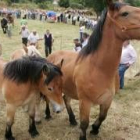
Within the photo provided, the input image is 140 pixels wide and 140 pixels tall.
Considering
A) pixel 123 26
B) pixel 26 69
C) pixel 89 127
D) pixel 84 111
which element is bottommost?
pixel 89 127

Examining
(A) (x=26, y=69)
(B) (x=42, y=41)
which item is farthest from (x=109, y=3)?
(B) (x=42, y=41)

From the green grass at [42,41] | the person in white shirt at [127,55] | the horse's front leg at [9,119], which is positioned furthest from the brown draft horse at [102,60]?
the green grass at [42,41]

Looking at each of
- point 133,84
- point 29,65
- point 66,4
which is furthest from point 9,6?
point 29,65

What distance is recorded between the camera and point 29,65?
457 centimetres

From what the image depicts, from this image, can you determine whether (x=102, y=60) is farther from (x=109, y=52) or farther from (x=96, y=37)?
(x=96, y=37)

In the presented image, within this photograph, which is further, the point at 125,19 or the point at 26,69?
the point at 26,69

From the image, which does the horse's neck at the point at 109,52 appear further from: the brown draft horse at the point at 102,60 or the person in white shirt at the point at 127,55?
the person in white shirt at the point at 127,55

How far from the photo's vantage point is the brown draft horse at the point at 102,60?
3594mm

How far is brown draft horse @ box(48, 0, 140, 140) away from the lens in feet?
11.8

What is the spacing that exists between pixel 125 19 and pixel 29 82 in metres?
1.92

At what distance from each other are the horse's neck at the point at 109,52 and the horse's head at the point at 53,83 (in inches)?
25.7

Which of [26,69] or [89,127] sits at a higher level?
[26,69]

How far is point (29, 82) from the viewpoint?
4.66 meters

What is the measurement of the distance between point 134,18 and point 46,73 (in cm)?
159
